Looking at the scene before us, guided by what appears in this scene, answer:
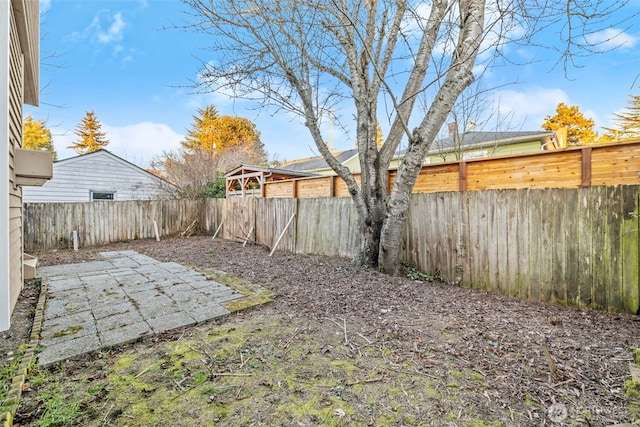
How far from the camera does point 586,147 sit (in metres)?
3.75

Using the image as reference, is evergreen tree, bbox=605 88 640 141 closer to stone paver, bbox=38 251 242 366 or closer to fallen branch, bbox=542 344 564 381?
fallen branch, bbox=542 344 564 381

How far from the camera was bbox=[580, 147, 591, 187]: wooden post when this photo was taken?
12.2 ft

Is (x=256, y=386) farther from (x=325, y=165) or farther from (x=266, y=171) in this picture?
(x=325, y=165)

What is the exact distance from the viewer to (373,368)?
1847 mm

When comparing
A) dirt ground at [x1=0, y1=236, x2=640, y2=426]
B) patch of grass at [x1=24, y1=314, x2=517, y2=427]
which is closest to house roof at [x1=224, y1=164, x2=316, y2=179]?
dirt ground at [x1=0, y1=236, x2=640, y2=426]

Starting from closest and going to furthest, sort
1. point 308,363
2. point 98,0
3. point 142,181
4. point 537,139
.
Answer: point 308,363 < point 98,0 < point 537,139 < point 142,181

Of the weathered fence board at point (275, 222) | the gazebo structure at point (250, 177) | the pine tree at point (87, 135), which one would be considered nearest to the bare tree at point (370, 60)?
the weathered fence board at point (275, 222)

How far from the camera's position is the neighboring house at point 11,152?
95.0 inches

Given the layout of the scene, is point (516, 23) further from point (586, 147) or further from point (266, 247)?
point (266, 247)

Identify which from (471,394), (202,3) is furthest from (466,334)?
(202,3)

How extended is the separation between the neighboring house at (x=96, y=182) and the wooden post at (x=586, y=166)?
43.2ft

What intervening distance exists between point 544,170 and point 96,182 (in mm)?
14322

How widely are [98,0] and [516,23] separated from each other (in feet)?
26.0

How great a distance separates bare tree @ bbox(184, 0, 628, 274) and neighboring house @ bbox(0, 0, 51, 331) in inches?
78.3
